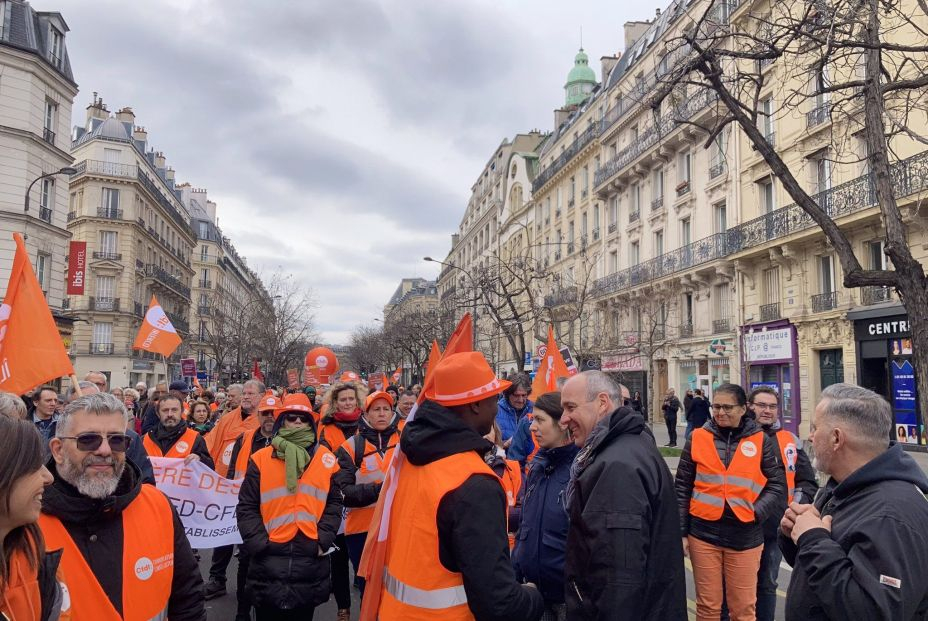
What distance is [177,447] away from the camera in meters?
6.54

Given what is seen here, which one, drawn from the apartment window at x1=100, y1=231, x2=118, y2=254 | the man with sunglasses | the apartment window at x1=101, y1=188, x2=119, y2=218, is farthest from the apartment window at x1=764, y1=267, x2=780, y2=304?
the apartment window at x1=101, y1=188, x2=119, y2=218

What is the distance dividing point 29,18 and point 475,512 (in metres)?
33.8

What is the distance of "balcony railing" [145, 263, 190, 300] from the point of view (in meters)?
50.1

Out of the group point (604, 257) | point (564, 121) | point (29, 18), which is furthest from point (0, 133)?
point (564, 121)

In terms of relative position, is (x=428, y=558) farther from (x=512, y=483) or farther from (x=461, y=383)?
(x=512, y=483)

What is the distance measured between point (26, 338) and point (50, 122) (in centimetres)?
2880

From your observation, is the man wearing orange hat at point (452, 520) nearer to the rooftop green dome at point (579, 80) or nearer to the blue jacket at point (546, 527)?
the blue jacket at point (546, 527)

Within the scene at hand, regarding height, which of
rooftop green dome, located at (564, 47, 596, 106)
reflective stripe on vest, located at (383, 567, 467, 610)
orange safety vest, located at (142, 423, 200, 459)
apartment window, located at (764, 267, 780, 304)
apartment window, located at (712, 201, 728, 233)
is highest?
rooftop green dome, located at (564, 47, 596, 106)

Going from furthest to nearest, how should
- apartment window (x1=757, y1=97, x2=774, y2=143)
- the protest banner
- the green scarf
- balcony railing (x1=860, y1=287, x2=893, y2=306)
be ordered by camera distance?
apartment window (x1=757, y1=97, x2=774, y2=143) → balcony railing (x1=860, y1=287, x2=893, y2=306) → the protest banner → the green scarf

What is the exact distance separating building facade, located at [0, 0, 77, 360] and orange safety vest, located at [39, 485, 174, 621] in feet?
89.4

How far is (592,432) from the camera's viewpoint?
328 cm

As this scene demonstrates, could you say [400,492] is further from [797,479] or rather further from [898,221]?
[898,221]

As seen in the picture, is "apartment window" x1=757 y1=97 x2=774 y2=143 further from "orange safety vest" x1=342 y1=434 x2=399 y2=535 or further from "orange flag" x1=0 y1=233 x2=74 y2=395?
"orange flag" x1=0 y1=233 x2=74 y2=395

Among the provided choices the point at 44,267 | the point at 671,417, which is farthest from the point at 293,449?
the point at 44,267
